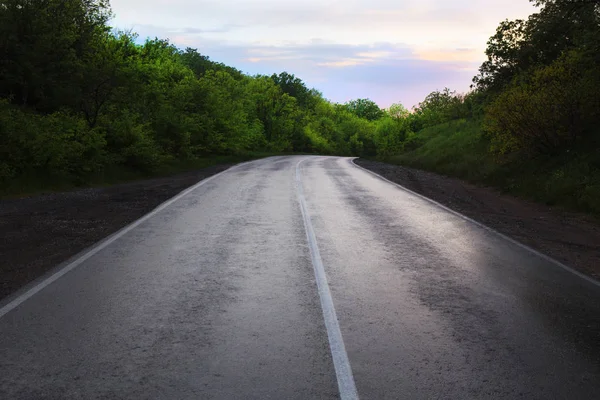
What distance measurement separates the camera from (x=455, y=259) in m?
8.71

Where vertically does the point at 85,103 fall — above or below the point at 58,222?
above

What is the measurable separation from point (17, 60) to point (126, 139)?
321 inches

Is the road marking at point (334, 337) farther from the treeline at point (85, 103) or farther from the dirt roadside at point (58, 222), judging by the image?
the treeline at point (85, 103)

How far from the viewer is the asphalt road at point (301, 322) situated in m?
4.13

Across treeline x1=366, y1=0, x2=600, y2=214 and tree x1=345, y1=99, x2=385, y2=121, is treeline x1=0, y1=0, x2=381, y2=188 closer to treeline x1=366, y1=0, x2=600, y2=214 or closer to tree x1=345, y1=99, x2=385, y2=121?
treeline x1=366, y1=0, x2=600, y2=214

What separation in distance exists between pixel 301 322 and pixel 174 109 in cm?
3091

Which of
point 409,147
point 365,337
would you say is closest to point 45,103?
point 365,337

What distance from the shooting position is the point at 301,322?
18.2ft

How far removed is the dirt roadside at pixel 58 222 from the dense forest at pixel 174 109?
2.64 m

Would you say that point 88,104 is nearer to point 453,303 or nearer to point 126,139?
point 126,139

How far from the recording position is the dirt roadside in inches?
308

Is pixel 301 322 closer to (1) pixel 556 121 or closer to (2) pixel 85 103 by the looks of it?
(1) pixel 556 121

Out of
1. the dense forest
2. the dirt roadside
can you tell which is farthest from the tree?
the dirt roadside

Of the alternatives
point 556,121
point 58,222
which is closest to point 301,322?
point 58,222
